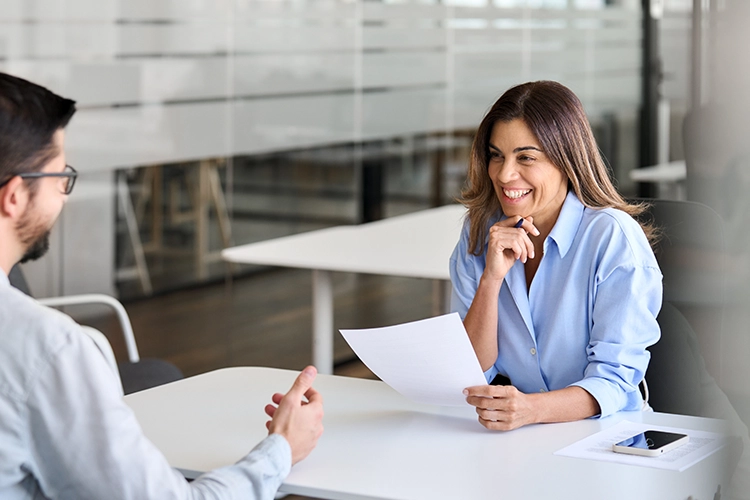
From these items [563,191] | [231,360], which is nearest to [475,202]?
[563,191]

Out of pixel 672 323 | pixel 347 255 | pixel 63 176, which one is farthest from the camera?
pixel 347 255

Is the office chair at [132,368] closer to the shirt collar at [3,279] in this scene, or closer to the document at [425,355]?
the document at [425,355]

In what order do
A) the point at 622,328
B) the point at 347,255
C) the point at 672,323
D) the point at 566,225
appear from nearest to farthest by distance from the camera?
the point at 622,328
the point at 566,225
the point at 672,323
the point at 347,255

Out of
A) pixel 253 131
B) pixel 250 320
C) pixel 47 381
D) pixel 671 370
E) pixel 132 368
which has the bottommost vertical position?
pixel 250 320

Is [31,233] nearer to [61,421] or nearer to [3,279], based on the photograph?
[3,279]

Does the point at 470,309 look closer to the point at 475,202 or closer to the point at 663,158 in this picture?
the point at 475,202

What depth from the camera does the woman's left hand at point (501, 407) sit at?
1.56 meters

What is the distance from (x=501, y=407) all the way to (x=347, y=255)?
1.82m

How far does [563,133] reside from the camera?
187 centimetres

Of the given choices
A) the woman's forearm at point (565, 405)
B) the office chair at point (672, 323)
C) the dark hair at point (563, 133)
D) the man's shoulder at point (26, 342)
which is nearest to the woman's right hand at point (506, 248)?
the dark hair at point (563, 133)

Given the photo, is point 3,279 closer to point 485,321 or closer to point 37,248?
point 37,248

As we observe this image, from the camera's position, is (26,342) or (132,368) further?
(132,368)

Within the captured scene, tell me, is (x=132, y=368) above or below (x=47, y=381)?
below

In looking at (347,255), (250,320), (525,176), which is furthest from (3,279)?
(250,320)
